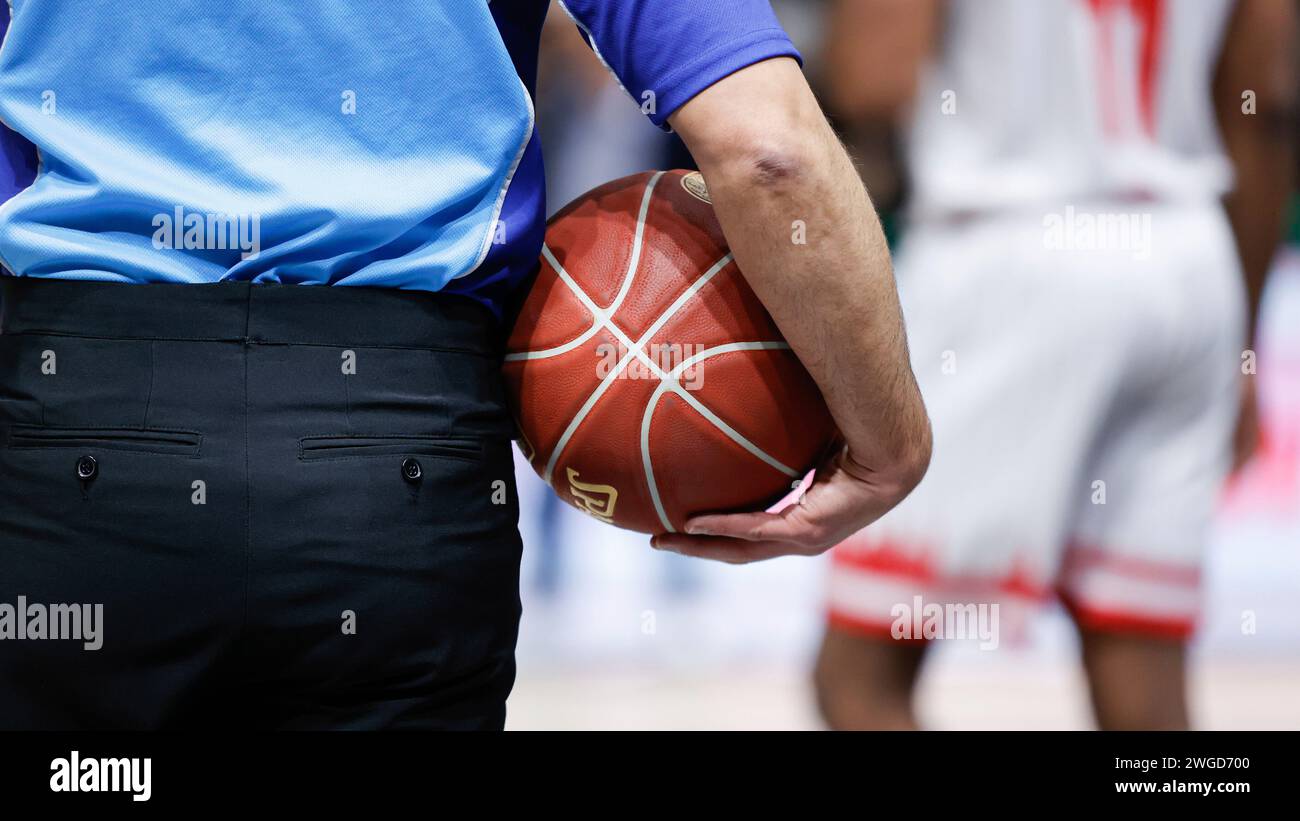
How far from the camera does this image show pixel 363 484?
1.31 metres

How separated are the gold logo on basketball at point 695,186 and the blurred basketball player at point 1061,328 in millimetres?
1355

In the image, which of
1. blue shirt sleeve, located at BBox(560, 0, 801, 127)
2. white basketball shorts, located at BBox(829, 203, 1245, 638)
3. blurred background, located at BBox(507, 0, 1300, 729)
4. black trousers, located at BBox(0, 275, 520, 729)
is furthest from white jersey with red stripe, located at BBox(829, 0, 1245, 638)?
black trousers, located at BBox(0, 275, 520, 729)

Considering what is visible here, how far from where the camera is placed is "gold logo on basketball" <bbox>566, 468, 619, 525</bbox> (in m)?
1.66

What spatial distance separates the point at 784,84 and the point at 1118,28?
1.92 m

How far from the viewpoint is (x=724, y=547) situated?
1731mm

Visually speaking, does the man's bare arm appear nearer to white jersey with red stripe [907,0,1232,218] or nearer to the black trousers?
the black trousers

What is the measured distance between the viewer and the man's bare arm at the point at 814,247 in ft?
4.37

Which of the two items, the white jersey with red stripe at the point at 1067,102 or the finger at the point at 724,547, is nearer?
the finger at the point at 724,547

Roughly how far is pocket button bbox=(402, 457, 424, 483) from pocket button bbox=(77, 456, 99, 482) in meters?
0.29

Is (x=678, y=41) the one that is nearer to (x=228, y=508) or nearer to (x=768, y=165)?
(x=768, y=165)

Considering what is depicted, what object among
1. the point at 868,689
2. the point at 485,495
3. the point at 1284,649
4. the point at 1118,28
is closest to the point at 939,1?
the point at 1118,28

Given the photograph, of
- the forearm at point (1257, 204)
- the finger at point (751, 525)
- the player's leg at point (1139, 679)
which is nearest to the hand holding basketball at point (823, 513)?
the finger at point (751, 525)

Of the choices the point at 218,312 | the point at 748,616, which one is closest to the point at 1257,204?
the point at 748,616

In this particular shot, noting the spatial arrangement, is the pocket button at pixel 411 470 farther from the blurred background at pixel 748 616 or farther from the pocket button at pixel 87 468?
the blurred background at pixel 748 616
